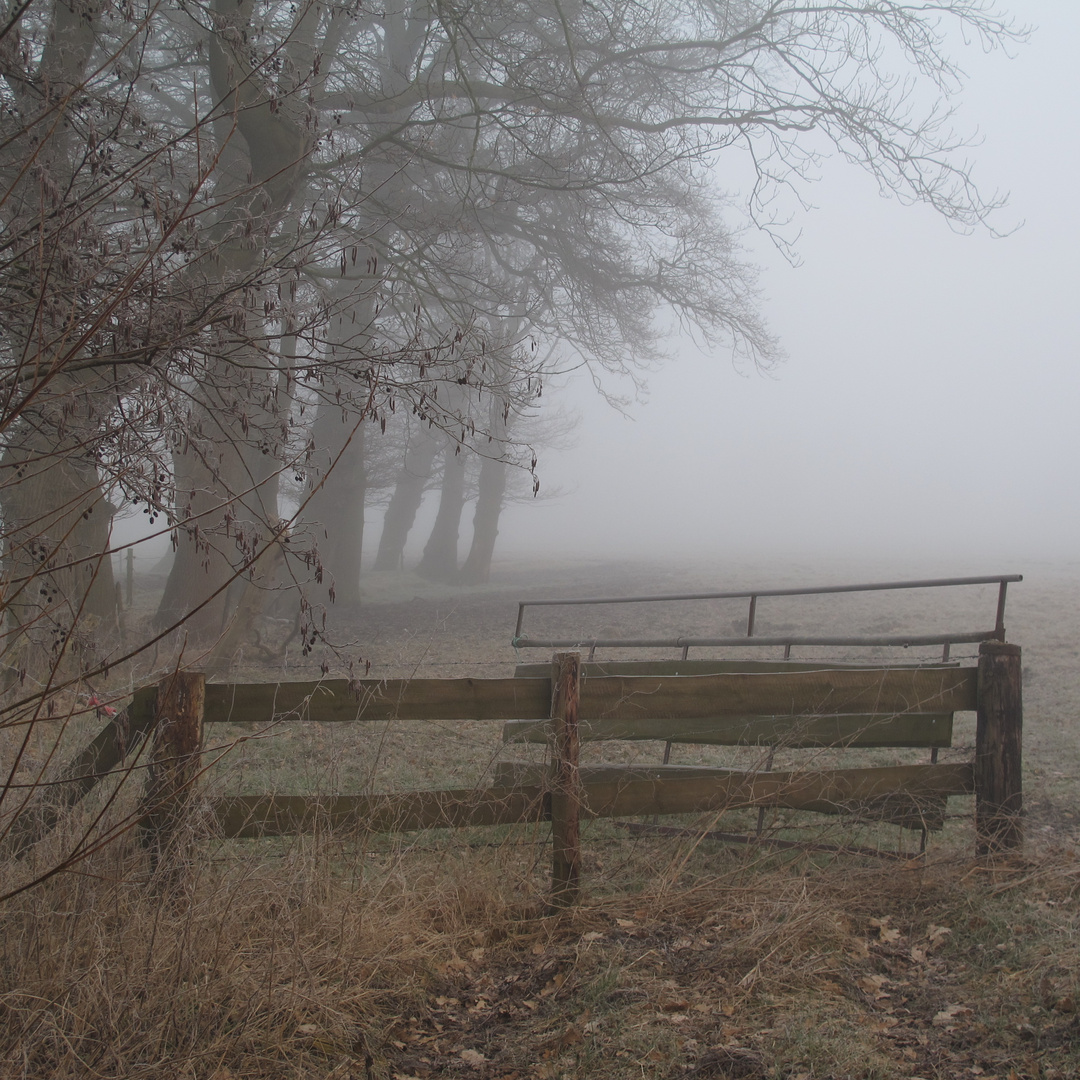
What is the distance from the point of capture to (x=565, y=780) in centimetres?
420

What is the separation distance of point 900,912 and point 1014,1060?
1265 mm

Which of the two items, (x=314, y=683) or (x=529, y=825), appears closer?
(x=314, y=683)

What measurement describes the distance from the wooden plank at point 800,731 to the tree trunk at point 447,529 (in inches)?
897

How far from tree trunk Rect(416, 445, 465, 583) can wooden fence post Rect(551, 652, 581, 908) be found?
935 inches

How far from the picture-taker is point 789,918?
3.89 metres

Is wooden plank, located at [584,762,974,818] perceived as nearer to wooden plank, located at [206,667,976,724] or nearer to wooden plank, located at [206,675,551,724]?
wooden plank, located at [206,667,976,724]

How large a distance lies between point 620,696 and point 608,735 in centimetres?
89

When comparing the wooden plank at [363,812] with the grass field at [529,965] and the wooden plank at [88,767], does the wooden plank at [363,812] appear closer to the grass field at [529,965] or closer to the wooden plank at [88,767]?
the grass field at [529,965]

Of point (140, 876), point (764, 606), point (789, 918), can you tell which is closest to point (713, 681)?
point (789, 918)

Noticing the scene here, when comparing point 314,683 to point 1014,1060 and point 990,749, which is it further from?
point 990,749

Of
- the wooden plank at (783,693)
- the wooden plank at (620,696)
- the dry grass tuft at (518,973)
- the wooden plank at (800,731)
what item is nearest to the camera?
the dry grass tuft at (518,973)

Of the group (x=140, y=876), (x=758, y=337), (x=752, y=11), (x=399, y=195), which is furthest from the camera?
(x=758, y=337)

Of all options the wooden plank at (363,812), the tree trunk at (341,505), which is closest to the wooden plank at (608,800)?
the wooden plank at (363,812)

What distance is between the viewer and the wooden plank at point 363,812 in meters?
4.00
